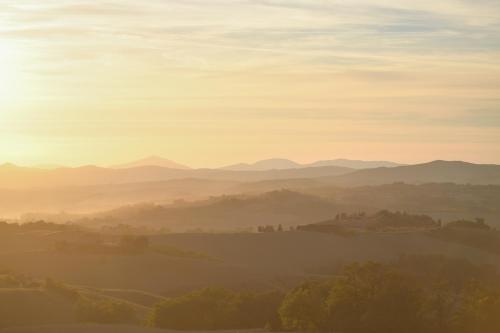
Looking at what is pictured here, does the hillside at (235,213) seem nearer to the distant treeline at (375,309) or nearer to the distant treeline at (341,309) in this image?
the distant treeline at (341,309)

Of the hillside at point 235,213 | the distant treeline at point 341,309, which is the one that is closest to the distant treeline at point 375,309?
the distant treeline at point 341,309

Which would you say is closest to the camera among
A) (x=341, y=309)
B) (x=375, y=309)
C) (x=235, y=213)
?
(x=375, y=309)

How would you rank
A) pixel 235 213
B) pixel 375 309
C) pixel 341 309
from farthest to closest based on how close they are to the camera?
pixel 235 213 < pixel 341 309 < pixel 375 309

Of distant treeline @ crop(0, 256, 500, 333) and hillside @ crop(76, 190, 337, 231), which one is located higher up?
hillside @ crop(76, 190, 337, 231)

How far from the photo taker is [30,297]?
131 feet

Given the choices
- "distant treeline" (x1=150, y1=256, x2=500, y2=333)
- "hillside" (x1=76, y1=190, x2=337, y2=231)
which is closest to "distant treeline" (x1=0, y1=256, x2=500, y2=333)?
"distant treeline" (x1=150, y1=256, x2=500, y2=333)

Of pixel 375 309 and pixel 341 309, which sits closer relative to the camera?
pixel 375 309

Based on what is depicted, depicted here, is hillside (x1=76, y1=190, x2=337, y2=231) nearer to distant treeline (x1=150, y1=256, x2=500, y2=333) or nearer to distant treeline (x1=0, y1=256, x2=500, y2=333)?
distant treeline (x1=0, y1=256, x2=500, y2=333)

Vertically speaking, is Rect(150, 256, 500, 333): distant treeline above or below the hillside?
below

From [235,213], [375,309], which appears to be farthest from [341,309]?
[235,213]

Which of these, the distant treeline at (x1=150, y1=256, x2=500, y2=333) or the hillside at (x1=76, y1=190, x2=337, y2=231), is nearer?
the distant treeline at (x1=150, y1=256, x2=500, y2=333)

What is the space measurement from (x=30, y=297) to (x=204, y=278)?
1703 cm

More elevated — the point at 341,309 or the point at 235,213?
the point at 235,213

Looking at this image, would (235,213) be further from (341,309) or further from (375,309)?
(375,309)
